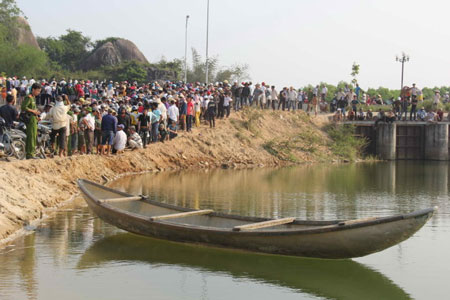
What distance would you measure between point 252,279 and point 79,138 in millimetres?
13319

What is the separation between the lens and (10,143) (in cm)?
1861

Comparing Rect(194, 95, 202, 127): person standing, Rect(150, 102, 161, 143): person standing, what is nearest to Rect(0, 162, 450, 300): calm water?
Rect(150, 102, 161, 143): person standing

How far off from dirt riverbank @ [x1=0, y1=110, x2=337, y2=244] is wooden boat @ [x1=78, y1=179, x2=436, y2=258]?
6.51ft

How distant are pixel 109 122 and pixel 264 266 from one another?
12.3 meters

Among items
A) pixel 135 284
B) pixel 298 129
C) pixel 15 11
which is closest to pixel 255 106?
pixel 298 129

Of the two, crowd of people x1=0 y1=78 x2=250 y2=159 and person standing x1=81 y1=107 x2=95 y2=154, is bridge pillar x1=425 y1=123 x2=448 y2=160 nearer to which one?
crowd of people x1=0 y1=78 x2=250 y2=159

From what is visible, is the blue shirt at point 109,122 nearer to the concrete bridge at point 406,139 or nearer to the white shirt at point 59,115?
the white shirt at point 59,115

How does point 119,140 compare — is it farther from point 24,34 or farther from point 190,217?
point 24,34

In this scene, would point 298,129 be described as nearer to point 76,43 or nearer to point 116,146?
point 116,146

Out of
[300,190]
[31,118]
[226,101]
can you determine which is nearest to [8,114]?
[31,118]

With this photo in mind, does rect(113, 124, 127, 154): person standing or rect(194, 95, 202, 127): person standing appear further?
rect(194, 95, 202, 127): person standing

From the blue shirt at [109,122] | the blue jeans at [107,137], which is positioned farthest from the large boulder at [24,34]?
the blue shirt at [109,122]

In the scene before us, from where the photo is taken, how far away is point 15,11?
67250 mm

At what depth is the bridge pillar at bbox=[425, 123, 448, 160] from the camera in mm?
41312
